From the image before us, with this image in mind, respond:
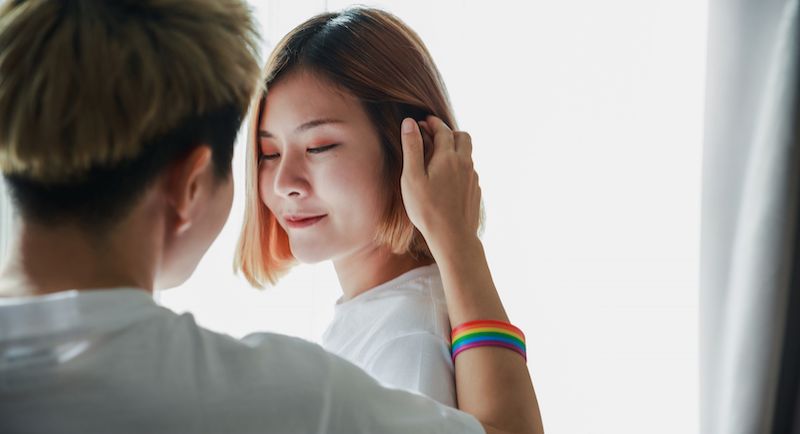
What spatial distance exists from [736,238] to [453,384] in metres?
1.01

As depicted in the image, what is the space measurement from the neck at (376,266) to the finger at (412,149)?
0.17 metres

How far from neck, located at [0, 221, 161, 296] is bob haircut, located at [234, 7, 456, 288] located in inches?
21.8

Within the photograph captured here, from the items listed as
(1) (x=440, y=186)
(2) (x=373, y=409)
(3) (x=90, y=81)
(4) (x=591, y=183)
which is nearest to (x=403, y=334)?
(1) (x=440, y=186)

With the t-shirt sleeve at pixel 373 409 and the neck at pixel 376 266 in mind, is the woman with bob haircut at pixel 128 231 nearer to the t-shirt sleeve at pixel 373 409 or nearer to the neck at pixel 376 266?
the t-shirt sleeve at pixel 373 409

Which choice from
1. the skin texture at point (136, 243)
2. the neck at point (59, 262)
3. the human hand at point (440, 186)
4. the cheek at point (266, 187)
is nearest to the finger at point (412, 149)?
the human hand at point (440, 186)

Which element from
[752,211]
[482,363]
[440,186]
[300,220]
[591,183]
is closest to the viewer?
[482,363]

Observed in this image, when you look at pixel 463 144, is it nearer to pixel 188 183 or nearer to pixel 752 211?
pixel 188 183

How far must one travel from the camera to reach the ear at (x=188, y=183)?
0.73m

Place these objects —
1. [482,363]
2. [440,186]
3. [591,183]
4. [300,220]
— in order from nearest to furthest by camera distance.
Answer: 1. [482,363]
2. [440,186]
3. [300,220]
4. [591,183]

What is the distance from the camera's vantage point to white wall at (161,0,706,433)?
6.33 ft

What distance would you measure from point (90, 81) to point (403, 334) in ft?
1.75

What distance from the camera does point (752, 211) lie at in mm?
1695

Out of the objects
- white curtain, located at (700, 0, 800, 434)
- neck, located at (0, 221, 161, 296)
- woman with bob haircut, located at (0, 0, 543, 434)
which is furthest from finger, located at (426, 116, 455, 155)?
white curtain, located at (700, 0, 800, 434)

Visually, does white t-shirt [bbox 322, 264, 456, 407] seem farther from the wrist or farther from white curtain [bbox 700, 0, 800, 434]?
white curtain [bbox 700, 0, 800, 434]
